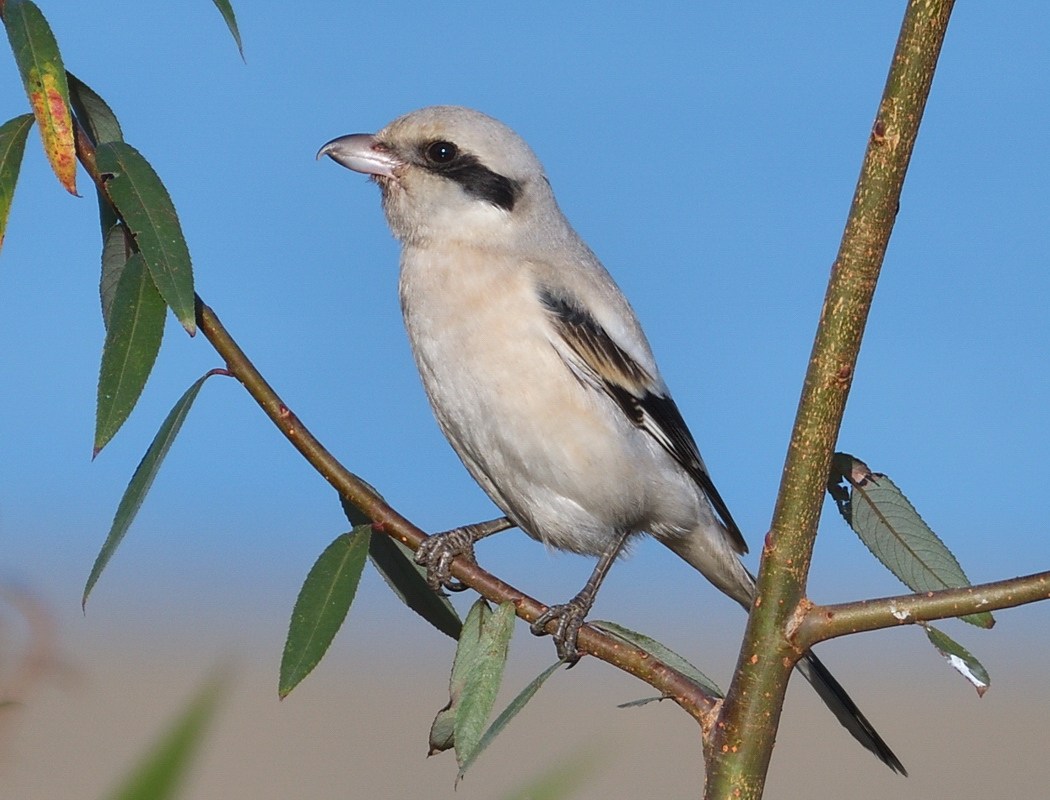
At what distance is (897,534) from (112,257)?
101 cm

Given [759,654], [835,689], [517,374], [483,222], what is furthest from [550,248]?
[759,654]

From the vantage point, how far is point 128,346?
4.29ft

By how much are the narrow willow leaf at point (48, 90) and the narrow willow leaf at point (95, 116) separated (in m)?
→ 0.28

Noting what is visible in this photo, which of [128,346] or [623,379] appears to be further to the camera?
[623,379]

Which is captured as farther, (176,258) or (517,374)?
(517,374)

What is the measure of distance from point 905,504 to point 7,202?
110cm

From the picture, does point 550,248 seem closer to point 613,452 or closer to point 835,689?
point 613,452

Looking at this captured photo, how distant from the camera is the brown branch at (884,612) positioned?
103 cm

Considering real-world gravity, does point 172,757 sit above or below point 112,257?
below

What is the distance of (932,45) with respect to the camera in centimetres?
98

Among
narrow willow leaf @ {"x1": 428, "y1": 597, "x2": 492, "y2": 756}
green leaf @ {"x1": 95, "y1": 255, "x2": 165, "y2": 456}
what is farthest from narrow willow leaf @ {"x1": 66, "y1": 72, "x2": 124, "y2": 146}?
narrow willow leaf @ {"x1": 428, "y1": 597, "x2": 492, "y2": 756}

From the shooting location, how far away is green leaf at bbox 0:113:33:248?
4.44 ft

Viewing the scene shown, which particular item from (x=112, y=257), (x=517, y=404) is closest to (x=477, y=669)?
(x=112, y=257)

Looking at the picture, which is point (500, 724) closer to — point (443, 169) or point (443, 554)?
point (443, 554)
